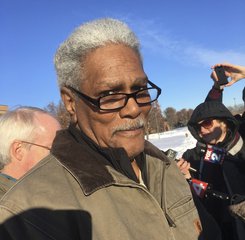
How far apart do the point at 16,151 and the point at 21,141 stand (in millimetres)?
108

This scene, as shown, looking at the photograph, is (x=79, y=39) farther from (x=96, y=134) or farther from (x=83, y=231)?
(x=83, y=231)

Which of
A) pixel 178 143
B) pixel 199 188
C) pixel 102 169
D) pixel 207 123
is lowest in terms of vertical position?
pixel 178 143

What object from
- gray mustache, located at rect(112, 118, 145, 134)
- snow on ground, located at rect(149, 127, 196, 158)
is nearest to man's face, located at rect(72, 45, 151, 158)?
gray mustache, located at rect(112, 118, 145, 134)

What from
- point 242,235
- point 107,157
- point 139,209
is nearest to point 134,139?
point 107,157

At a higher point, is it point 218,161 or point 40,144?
point 40,144

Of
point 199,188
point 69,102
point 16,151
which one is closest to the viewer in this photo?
point 69,102

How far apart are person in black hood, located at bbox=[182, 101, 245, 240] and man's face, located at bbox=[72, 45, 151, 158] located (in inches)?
54.6

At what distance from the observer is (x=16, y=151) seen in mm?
3012

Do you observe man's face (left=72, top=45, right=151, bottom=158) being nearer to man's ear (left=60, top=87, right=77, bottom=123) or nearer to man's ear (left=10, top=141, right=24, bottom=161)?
man's ear (left=60, top=87, right=77, bottom=123)

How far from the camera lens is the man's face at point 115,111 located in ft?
5.53

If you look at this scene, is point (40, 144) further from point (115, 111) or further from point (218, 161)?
point (218, 161)

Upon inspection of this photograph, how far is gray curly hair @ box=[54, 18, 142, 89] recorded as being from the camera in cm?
169

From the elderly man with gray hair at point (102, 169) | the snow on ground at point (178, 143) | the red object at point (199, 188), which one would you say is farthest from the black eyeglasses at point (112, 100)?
the snow on ground at point (178, 143)

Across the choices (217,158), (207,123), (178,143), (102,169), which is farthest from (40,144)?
(178,143)
